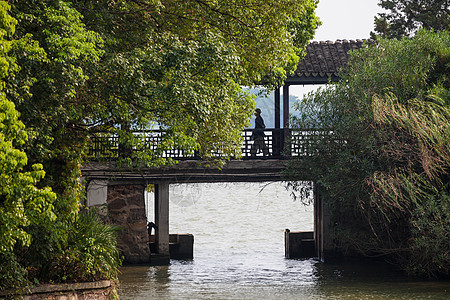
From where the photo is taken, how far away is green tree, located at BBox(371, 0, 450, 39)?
27.5m

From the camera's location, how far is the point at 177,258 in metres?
21.8

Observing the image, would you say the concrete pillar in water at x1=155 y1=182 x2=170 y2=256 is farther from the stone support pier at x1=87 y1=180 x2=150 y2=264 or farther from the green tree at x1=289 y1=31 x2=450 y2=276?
the green tree at x1=289 y1=31 x2=450 y2=276

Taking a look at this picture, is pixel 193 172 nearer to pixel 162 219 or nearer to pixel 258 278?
pixel 162 219

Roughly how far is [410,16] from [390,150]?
15.0 m

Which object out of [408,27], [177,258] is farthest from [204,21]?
[408,27]

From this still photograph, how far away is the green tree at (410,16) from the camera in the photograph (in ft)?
90.1

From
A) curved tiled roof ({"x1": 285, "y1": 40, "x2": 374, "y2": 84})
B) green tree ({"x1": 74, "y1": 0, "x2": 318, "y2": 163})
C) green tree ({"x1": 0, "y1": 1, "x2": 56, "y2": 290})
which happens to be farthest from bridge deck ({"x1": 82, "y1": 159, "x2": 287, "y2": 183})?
green tree ({"x1": 0, "y1": 1, "x2": 56, "y2": 290})

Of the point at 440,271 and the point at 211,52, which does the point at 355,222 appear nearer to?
the point at 440,271

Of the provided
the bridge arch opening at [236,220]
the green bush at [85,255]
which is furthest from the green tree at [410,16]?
the green bush at [85,255]

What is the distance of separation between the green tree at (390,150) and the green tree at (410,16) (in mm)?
10652

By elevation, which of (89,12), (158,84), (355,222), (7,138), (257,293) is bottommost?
(257,293)

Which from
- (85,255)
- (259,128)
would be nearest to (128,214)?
(259,128)

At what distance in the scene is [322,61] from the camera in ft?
61.0

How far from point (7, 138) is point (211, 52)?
13.9ft
